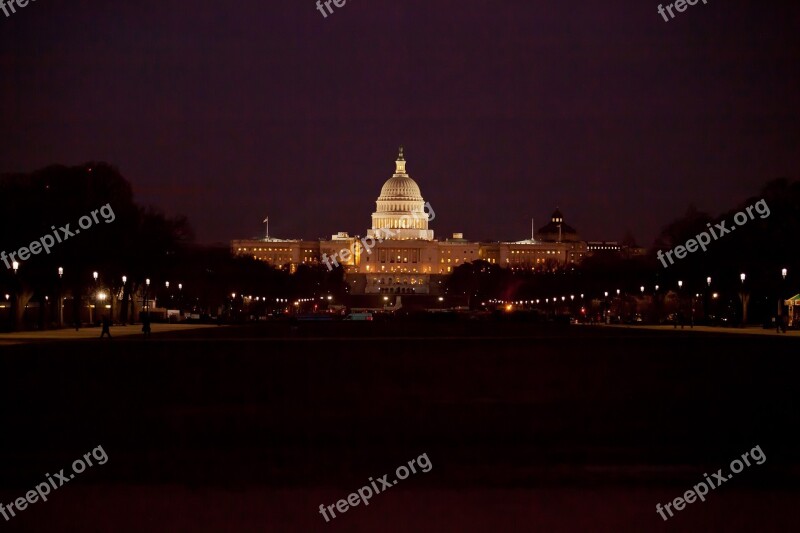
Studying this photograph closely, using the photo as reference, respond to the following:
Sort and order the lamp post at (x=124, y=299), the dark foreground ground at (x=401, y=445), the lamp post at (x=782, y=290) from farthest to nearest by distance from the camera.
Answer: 1. the lamp post at (x=124, y=299)
2. the lamp post at (x=782, y=290)
3. the dark foreground ground at (x=401, y=445)

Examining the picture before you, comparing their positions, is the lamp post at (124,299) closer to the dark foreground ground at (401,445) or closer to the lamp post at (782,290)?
the lamp post at (782,290)

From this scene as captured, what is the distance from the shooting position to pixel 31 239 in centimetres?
6116

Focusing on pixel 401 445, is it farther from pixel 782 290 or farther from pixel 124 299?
pixel 124 299

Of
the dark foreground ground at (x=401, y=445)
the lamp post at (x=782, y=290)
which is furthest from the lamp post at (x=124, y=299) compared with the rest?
the dark foreground ground at (x=401, y=445)

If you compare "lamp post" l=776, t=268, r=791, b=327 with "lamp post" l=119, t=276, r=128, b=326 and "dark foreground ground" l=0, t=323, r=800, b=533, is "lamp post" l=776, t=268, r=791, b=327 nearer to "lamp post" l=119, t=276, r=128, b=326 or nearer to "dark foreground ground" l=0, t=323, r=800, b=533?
"dark foreground ground" l=0, t=323, r=800, b=533

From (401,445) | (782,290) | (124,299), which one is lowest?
(401,445)

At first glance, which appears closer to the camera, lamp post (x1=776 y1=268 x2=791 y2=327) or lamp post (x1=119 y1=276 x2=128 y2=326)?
lamp post (x1=776 y1=268 x2=791 y2=327)

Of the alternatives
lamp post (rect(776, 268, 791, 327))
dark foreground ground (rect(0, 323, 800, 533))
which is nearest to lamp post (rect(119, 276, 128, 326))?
lamp post (rect(776, 268, 791, 327))

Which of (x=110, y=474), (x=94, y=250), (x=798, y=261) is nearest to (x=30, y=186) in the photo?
(x=94, y=250)

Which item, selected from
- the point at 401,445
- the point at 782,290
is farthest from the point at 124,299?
the point at 401,445

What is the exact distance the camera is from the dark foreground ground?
37.9 feet

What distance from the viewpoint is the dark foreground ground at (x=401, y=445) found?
37.9ft

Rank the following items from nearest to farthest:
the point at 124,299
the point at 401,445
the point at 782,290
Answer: the point at 401,445, the point at 782,290, the point at 124,299

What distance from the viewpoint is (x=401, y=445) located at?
627 inches
